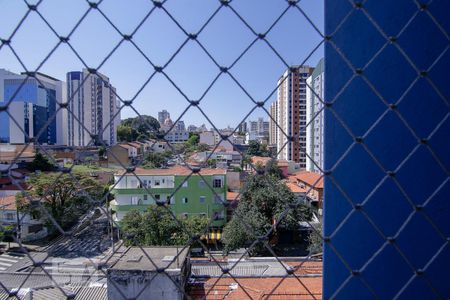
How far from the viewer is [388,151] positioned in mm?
623

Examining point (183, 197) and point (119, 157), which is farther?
point (183, 197)

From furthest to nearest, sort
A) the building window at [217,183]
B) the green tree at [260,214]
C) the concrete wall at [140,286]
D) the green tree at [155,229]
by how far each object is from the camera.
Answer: the building window at [217,183], the green tree at [260,214], the green tree at [155,229], the concrete wall at [140,286]

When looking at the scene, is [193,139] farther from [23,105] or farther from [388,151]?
[388,151]

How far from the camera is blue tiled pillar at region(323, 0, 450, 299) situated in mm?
601

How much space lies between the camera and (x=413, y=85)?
0.61 m

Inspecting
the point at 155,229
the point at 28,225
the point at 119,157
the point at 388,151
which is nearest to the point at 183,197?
the point at 155,229

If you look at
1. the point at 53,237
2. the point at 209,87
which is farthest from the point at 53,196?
the point at 209,87

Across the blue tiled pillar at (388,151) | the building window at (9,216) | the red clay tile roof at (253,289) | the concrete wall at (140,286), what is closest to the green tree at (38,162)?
the concrete wall at (140,286)

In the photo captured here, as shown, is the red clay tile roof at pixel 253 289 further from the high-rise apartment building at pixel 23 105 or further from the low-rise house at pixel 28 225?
the low-rise house at pixel 28 225

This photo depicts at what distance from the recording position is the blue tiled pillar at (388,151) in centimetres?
60

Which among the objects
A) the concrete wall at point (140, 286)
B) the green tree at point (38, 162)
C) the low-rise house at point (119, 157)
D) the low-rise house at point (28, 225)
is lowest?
the low-rise house at point (28, 225)

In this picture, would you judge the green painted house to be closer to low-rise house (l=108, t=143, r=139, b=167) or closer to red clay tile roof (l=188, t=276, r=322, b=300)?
red clay tile roof (l=188, t=276, r=322, b=300)

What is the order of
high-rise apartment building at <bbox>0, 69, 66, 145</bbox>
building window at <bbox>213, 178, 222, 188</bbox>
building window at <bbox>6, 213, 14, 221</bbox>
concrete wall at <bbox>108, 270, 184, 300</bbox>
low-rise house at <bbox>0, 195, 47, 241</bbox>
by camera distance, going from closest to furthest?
high-rise apartment building at <bbox>0, 69, 66, 145</bbox>
concrete wall at <bbox>108, 270, 184, 300</bbox>
building window at <bbox>213, 178, 222, 188</bbox>
low-rise house at <bbox>0, 195, 47, 241</bbox>
building window at <bbox>6, 213, 14, 221</bbox>

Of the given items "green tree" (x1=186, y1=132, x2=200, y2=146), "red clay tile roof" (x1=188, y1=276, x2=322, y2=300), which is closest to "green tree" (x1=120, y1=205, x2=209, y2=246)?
"red clay tile roof" (x1=188, y1=276, x2=322, y2=300)
